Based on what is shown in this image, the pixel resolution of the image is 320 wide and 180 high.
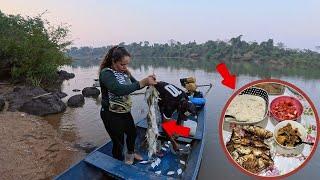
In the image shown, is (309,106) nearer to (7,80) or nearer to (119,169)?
(119,169)

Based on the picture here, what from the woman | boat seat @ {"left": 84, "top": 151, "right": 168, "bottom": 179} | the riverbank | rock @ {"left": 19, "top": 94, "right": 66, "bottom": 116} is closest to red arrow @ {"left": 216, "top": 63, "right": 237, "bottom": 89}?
the woman

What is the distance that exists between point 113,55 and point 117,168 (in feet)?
5.05

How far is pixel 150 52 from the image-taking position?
297 ft

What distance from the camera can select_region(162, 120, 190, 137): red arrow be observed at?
5.68 metres

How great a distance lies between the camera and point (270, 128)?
2246 millimetres

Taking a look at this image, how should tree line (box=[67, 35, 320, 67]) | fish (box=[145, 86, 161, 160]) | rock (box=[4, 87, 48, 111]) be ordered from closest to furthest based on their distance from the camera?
fish (box=[145, 86, 161, 160]), rock (box=[4, 87, 48, 111]), tree line (box=[67, 35, 320, 67])

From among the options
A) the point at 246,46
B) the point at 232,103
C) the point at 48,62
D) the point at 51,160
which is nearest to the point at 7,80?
the point at 48,62

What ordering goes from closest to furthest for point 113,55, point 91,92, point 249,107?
point 249,107 → point 113,55 → point 91,92

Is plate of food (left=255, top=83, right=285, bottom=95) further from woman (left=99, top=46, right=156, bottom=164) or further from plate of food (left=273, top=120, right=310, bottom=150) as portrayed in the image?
woman (left=99, top=46, right=156, bottom=164)

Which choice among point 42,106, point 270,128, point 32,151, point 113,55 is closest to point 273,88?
point 270,128

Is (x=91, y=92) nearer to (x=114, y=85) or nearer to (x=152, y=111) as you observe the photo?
(x=152, y=111)

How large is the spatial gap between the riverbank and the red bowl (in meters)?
4.37

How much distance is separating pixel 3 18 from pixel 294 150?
3129 centimetres

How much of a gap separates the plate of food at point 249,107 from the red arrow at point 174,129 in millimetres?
3349
